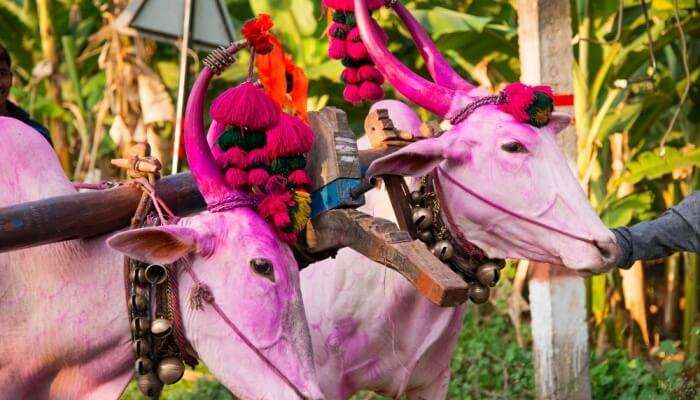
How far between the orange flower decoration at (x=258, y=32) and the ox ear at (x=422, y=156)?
1.88 feet

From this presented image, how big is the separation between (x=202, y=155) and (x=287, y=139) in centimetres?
27

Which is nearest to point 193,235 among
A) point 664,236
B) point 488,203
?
point 488,203

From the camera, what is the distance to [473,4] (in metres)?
9.85

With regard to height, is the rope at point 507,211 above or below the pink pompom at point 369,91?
below

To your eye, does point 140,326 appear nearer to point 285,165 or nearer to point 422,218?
point 285,165

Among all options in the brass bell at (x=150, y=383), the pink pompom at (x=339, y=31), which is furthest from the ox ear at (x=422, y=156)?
the brass bell at (x=150, y=383)

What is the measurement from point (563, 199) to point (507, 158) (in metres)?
0.26

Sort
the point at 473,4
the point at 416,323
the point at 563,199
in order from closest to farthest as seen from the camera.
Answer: the point at 563,199, the point at 416,323, the point at 473,4

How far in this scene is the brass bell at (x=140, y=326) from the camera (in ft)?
11.6

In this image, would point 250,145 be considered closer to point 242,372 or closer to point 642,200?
point 242,372

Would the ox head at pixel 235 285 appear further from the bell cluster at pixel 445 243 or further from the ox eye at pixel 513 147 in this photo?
the ox eye at pixel 513 147

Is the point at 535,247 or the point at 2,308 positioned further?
the point at 535,247

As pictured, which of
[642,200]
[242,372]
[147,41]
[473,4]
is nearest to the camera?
[242,372]

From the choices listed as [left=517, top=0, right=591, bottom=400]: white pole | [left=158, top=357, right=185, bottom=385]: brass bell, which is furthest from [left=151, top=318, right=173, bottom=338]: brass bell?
[left=517, top=0, right=591, bottom=400]: white pole
